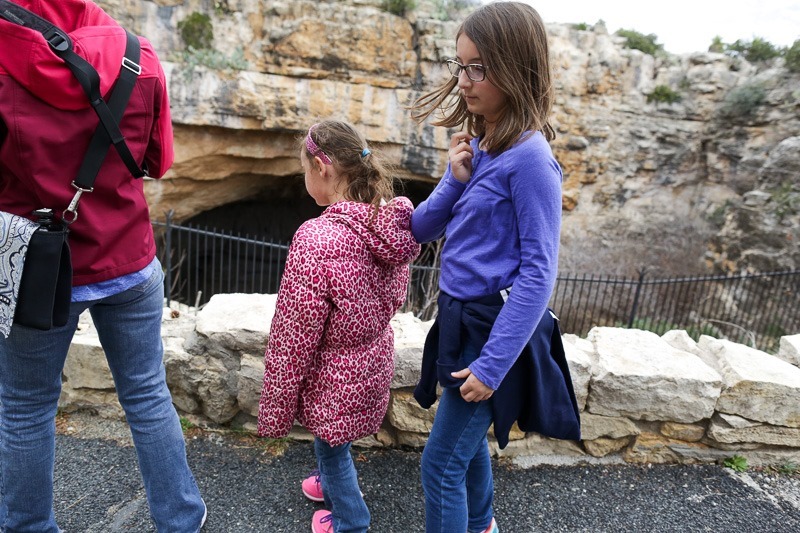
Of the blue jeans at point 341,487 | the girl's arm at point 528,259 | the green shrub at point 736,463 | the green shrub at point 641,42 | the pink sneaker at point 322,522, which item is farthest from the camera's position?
the green shrub at point 641,42

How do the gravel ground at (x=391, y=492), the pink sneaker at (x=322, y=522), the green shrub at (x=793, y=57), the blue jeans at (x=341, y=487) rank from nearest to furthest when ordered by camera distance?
the blue jeans at (x=341, y=487) → the pink sneaker at (x=322, y=522) → the gravel ground at (x=391, y=492) → the green shrub at (x=793, y=57)

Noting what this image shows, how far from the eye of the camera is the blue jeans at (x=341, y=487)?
1685mm

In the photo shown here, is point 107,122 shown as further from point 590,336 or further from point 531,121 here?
point 590,336

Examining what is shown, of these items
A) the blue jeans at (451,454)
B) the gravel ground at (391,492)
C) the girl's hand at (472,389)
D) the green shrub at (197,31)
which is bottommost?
the gravel ground at (391,492)

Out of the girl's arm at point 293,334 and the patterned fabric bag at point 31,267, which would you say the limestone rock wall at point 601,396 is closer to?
the girl's arm at point 293,334

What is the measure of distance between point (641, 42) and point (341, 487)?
10581 millimetres

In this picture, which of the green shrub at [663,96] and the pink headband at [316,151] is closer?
the pink headband at [316,151]

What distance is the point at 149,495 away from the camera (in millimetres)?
1603

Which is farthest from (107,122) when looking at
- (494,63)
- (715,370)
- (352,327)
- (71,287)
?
(715,370)

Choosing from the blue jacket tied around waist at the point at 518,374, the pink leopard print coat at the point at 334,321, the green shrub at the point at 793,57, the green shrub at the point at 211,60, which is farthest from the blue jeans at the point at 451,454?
the green shrub at the point at 793,57

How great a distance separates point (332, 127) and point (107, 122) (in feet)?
1.98

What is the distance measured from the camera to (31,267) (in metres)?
1.21

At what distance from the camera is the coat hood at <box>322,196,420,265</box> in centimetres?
155

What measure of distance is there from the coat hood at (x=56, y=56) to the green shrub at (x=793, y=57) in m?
10.8
